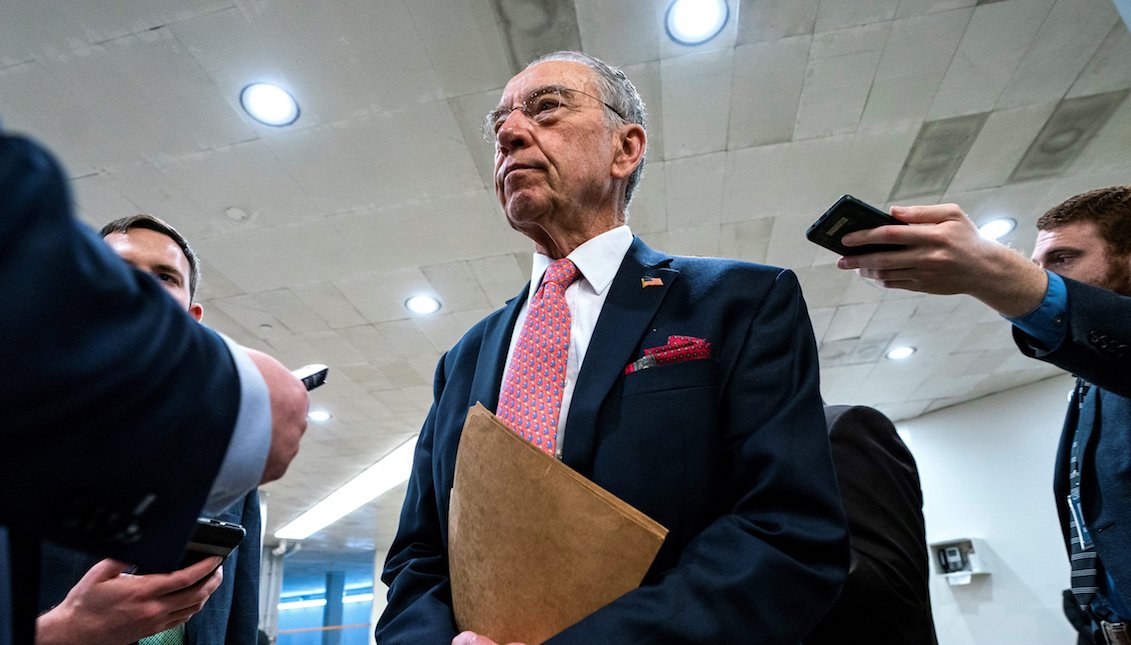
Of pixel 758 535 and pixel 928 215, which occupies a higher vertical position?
pixel 928 215

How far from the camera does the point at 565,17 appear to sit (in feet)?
9.68

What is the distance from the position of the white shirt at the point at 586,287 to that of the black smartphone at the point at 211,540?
1.87 ft

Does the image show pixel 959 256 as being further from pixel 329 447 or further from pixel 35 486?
pixel 329 447

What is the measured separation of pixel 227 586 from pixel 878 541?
159 cm

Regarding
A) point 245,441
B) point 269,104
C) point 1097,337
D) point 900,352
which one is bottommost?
point 245,441

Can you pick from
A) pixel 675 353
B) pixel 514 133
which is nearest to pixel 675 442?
pixel 675 353

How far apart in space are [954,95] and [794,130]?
867mm

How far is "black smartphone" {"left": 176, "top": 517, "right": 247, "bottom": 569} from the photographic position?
1.07 m

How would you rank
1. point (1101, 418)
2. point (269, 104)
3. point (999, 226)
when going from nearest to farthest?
point (1101, 418) < point (269, 104) < point (999, 226)

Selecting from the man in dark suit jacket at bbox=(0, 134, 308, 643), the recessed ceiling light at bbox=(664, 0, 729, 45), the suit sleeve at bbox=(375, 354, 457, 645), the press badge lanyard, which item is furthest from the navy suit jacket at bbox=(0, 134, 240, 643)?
the recessed ceiling light at bbox=(664, 0, 729, 45)

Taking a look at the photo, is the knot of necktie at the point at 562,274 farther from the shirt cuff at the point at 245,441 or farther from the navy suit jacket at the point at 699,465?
the shirt cuff at the point at 245,441

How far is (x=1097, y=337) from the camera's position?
125cm

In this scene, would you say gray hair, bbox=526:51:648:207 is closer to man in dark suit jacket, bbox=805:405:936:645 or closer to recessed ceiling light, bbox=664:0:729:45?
man in dark suit jacket, bbox=805:405:936:645

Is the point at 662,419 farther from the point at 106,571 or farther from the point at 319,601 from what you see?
the point at 319,601
